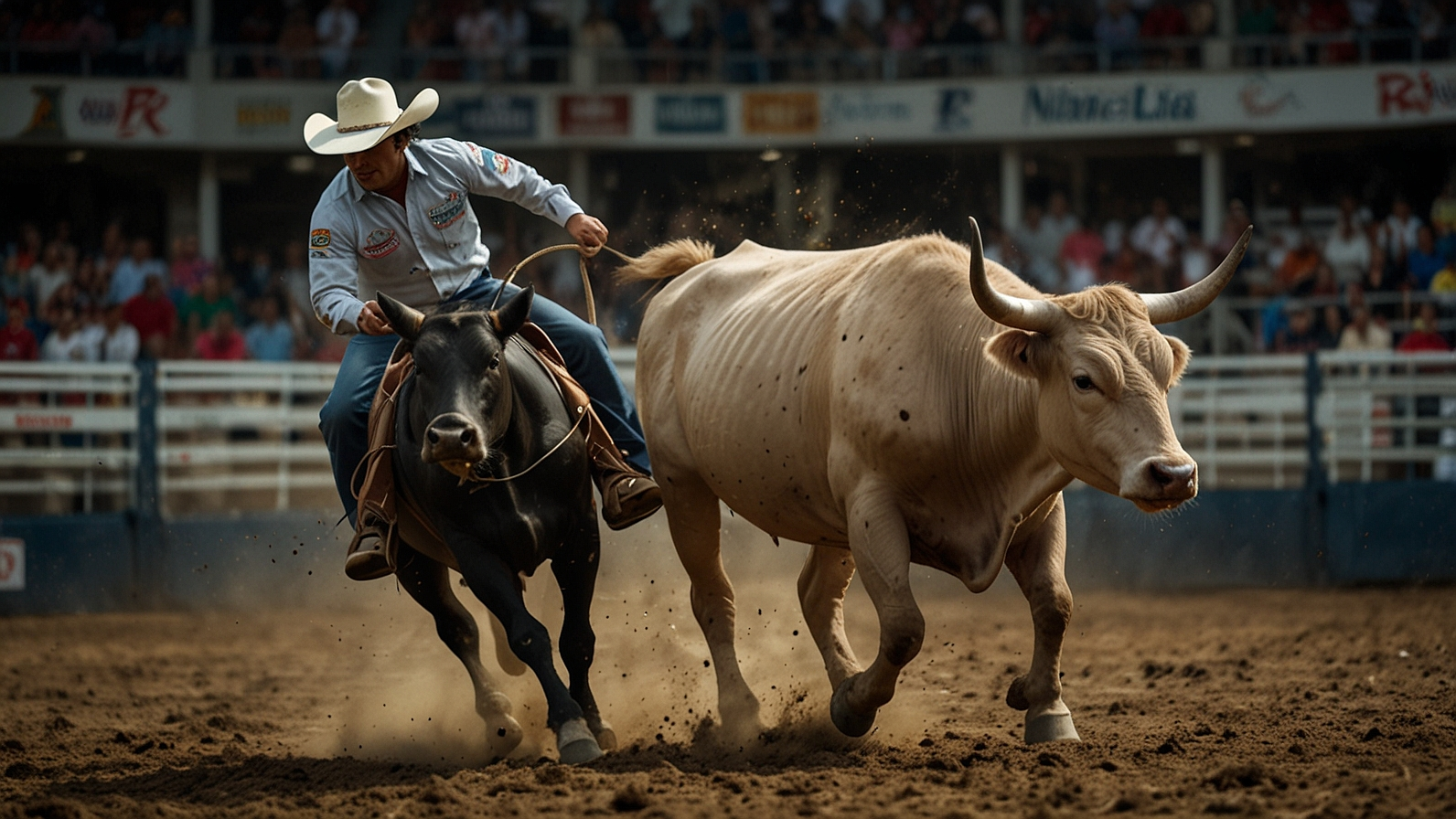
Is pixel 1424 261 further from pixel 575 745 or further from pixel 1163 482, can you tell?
pixel 575 745

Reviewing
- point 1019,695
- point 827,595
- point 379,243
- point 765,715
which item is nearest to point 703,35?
point 379,243

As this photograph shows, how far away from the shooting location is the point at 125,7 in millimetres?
18797

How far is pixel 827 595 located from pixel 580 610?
3.05 ft

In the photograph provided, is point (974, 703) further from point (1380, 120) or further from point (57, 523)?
point (1380, 120)

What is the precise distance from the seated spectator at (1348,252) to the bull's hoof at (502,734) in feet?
37.7

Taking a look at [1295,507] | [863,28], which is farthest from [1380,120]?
[1295,507]

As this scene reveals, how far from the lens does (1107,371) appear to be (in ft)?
14.0

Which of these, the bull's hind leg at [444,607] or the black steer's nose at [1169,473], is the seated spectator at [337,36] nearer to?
the bull's hind leg at [444,607]

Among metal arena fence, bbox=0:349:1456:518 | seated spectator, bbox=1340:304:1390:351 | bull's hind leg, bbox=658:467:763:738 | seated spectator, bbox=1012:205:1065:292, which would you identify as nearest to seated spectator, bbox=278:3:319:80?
metal arena fence, bbox=0:349:1456:518

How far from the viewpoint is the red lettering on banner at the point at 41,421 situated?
415 inches

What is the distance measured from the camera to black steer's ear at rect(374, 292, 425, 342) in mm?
4805

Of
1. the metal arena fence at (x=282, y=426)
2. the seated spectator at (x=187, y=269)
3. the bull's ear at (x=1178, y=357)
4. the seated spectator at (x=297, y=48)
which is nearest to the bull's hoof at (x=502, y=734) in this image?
the bull's ear at (x=1178, y=357)

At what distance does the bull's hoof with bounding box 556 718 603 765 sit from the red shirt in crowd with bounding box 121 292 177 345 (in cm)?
1015

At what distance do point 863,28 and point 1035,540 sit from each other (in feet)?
50.6
